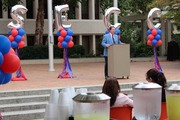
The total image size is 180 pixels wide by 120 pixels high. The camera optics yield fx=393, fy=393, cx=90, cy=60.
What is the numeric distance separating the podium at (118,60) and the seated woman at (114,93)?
304 inches

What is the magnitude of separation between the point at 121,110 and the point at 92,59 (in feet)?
64.4

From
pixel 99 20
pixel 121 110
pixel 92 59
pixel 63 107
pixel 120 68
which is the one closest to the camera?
pixel 63 107

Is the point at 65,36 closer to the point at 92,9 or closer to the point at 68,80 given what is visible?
the point at 68,80

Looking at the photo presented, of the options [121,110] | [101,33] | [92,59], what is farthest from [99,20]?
[121,110]

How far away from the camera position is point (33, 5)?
29.8 m

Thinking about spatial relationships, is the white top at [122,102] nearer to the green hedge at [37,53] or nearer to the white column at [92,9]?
the green hedge at [37,53]

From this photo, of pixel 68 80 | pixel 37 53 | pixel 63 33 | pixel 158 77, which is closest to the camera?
pixel 158 77

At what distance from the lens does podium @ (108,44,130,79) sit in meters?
12.8

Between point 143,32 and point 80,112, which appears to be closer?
point 80,112

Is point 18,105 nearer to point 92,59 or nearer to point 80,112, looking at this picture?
point 80,112

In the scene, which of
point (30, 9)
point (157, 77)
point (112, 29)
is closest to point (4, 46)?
point (157, 77)

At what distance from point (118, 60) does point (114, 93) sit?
8.02 m

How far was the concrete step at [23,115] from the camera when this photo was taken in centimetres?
822

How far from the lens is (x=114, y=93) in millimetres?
4949
